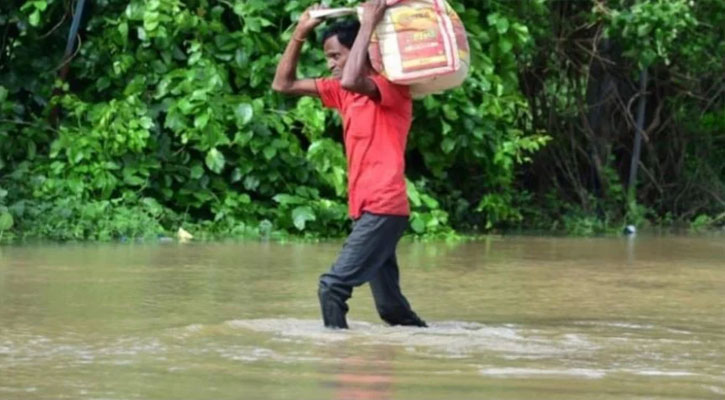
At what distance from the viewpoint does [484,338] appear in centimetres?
757

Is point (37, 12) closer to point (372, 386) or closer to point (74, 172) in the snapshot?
point (74, 172)

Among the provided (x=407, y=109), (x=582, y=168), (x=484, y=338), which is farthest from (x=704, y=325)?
(x=582, y=168)

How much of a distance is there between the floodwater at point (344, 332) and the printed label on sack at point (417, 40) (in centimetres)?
124

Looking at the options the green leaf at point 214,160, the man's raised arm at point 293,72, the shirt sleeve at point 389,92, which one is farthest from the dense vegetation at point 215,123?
the shirt sleeve at point 389,92

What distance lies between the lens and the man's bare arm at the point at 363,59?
291 inches

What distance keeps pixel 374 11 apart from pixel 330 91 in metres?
0.44

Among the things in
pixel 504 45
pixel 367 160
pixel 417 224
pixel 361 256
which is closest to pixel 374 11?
pixel 367 160

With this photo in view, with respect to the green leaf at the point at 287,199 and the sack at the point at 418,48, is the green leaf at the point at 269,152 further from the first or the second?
the sack at the point at 418,48

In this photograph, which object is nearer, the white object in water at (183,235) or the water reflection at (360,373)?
the water reflection at (360,373)

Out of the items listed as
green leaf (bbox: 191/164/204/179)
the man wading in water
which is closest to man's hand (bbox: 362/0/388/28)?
the man wading in water

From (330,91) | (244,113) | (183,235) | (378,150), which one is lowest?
(183,235)

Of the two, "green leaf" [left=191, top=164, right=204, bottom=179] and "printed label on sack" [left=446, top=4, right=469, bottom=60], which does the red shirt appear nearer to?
"printed label on sack" [left=446, top=4, right=469, bottom=60]

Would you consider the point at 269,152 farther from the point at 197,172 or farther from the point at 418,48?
the point at 418,48

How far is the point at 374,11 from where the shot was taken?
7547 millimetres
